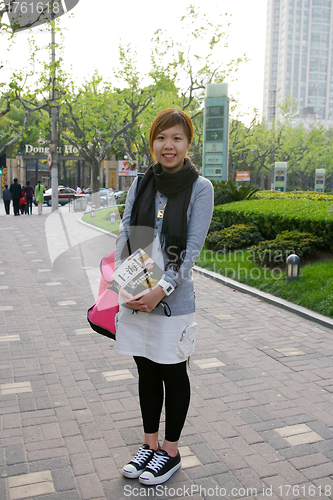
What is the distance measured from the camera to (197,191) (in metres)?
2.55

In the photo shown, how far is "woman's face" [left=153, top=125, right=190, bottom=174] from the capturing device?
8.31ft

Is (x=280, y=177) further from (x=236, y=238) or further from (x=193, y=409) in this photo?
(x=193, y=409)

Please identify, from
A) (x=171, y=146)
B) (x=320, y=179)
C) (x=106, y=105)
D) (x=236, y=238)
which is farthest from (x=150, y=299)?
(x=320, y=179)

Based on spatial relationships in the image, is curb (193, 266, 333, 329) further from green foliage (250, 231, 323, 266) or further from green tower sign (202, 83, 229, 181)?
green tower sign (202, 83, 229, 181)

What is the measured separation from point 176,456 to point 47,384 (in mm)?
1599

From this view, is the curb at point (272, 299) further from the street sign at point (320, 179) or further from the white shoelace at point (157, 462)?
the street sign at point (320, 179)

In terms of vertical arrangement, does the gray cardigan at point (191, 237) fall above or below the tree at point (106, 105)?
below

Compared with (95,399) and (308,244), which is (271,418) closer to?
(95,399)

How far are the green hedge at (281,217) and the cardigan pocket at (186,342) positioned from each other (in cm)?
565

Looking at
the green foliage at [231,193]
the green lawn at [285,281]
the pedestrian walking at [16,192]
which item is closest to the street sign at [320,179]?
the pedestrian walking at [16,192]

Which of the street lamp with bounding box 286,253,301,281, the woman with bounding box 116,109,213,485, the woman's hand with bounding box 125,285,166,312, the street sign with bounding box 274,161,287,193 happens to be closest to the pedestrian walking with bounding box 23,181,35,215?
the street sign with bounding box 274,161,287,193

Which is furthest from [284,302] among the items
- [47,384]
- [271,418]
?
[47,384]

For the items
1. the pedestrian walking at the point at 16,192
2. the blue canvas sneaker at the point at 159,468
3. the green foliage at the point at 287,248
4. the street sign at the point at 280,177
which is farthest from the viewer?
the street sign at the point at 280,177

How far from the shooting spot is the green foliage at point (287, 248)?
777 cm
